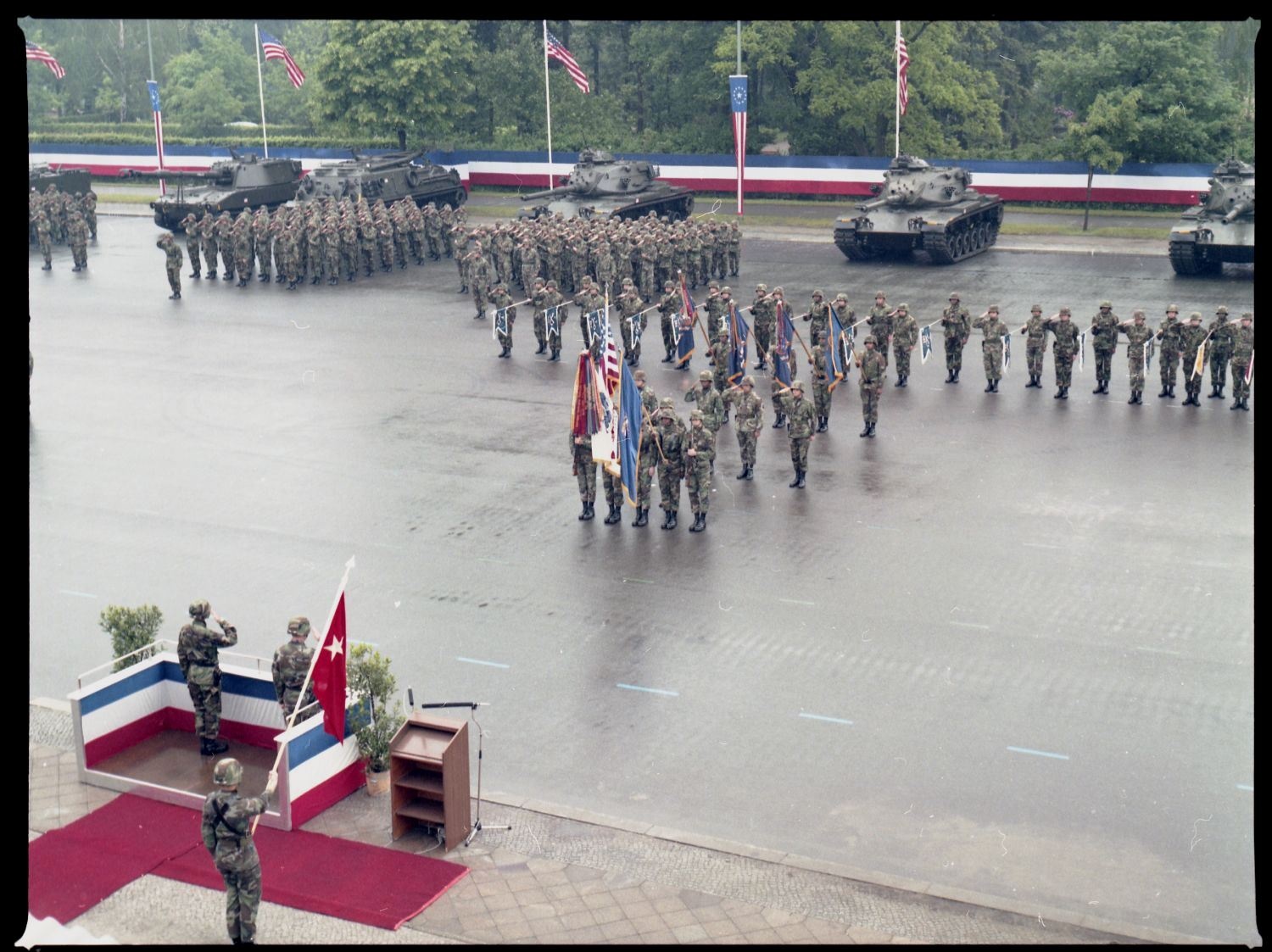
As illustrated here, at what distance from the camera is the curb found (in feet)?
29.7

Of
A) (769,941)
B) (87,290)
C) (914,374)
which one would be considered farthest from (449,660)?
(87,290)

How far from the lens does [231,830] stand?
8.90 metres

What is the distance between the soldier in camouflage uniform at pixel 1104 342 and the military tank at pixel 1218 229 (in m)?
9.14

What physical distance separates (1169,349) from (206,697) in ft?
47.8

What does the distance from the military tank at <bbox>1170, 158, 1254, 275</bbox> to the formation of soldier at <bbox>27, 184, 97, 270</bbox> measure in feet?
74.8

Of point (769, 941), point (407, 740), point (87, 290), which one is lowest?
point (769, 941)

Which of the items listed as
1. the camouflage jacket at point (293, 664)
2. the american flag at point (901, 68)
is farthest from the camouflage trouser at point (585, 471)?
the american flag at point (901, 68)

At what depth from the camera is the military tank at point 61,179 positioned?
139 feet

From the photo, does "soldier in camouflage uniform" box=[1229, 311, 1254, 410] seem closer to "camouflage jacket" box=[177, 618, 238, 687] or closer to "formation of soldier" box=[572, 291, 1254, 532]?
"formation of soldier" box=[572, 291, 1254, 532]

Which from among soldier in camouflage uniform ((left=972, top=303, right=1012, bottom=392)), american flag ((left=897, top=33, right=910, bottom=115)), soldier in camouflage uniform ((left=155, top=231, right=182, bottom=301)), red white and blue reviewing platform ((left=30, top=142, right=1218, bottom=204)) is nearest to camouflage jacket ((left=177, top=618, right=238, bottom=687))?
soldier in camouflage uniform ((left=972, top=303, right=1012, bottom=392))

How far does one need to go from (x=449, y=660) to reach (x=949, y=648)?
4219 mm

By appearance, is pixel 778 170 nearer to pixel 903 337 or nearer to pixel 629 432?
pixel 903 337
